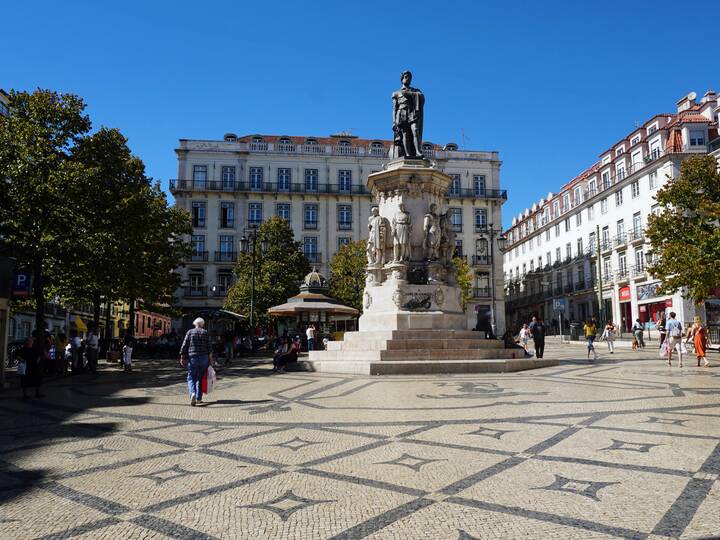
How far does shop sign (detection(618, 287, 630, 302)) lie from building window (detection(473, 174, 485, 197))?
16.1m

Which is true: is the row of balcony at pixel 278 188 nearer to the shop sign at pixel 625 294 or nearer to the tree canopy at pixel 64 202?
the shop sign at pixel 625 294

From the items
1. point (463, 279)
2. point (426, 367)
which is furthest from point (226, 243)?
point (426, 367)

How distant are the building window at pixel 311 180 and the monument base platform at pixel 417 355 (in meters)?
38.3

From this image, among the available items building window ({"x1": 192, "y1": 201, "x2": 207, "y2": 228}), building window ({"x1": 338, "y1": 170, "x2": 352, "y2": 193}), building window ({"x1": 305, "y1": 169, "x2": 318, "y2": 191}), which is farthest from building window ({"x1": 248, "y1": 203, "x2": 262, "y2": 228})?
building window ({"x1": 338, "y1": 170, "x2": 352, "y2": 193})

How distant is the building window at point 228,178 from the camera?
5178 cm

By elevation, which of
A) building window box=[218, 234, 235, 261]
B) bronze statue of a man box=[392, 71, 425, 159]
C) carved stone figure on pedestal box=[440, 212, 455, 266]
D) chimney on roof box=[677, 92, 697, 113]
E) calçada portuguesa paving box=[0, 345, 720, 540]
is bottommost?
calçada portuguesa paving box=[0, 345, 720, 540]

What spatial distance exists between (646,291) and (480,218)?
57.7 feet

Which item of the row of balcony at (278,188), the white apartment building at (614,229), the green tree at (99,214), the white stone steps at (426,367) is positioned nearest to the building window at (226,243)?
the row of balcony at (278,188)

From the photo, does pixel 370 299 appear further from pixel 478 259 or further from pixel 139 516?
pixel 478 259

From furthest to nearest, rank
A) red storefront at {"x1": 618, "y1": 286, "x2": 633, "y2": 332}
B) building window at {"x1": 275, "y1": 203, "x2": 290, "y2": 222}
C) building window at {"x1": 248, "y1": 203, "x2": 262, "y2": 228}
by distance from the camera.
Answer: building window at {"x1": 275, "y1": 203, "x2": 290, "y2": 222} → building window at {"x1": 248, "y1": 203, "x2": 262, "y2": 228} → red storefront at {"x1": 618, "y1": 286, "x2": 633, "y2": 332}

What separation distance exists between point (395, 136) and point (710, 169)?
1887 cm

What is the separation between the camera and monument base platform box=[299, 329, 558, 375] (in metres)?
13.3

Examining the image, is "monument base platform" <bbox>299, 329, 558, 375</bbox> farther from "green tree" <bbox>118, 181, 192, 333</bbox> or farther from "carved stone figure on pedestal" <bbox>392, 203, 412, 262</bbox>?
"green tree" <bbox>118, 181, 192, 333</bbox>

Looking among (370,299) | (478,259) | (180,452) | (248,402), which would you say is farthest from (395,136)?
(478,259)
